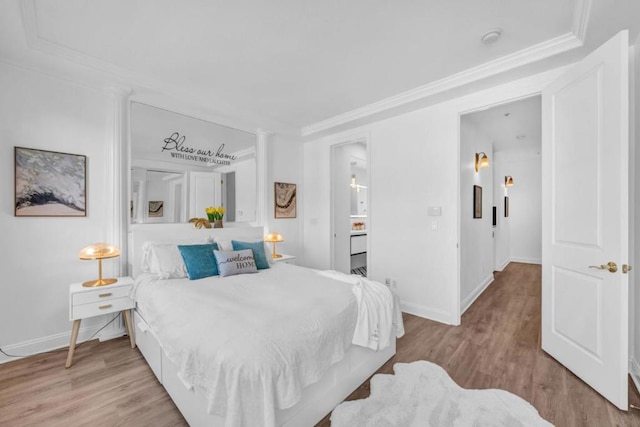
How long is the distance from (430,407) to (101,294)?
2.79m

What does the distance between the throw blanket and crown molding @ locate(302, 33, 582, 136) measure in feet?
7.34

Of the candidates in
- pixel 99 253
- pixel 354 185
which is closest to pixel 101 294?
pixel 99 253

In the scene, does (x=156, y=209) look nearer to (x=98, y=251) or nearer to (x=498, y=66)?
(x=98, y=251)

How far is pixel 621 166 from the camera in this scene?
1740 millimetres

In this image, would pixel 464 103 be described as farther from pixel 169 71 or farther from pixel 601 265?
pixel 169 71

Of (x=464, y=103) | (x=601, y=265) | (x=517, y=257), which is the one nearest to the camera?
(x=601, y=265)

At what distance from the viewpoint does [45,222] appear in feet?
8.22

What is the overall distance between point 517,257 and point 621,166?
6298 mm

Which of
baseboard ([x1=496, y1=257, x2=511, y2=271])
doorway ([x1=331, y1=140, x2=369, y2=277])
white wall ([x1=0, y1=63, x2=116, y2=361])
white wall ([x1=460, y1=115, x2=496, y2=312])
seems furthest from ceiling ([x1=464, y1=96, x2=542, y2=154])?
white wall ([x1=0, y1=63, x2=116, y2=361])

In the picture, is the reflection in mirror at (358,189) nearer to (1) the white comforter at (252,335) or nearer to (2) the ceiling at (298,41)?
(2) the ceiling at (298,41)

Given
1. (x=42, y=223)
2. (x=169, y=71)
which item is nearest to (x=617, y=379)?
(x=169, y=71)

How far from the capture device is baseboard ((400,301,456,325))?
→ 10.3 feet

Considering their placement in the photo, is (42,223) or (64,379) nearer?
(64,379)

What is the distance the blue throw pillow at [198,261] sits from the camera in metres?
2.59
